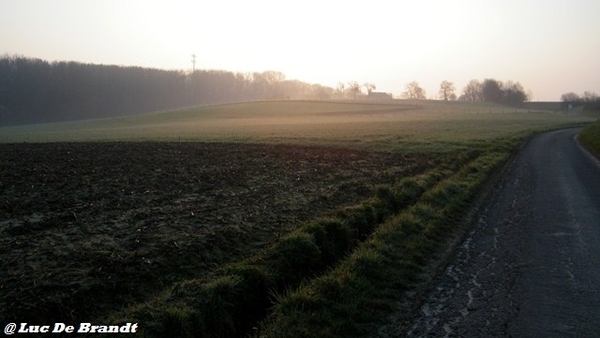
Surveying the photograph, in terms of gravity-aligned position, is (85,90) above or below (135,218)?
above

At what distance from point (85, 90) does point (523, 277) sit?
161 meters

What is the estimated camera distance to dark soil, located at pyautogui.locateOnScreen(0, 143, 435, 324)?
713 centimetres

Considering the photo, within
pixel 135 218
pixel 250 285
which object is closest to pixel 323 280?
pixel 250 285

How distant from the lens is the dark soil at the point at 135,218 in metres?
7.13

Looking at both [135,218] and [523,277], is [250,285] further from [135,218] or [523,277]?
[135,218]

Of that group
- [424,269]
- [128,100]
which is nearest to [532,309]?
[424,269]

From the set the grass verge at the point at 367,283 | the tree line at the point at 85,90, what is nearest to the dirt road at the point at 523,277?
the grass verge at the point at 367,283

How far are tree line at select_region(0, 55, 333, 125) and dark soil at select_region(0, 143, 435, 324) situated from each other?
421ft

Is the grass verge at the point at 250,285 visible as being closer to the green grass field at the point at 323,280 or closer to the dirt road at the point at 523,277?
the green grass field at the point at 323,280

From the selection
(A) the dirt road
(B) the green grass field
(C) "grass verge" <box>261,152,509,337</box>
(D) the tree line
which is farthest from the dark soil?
(D) the tree line

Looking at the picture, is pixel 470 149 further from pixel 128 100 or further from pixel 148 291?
pixel 128 100

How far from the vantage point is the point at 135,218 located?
11570mm

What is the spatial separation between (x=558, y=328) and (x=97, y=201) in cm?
1161

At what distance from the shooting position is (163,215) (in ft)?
39.3
